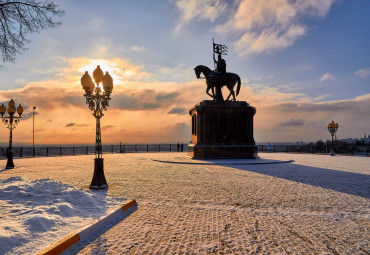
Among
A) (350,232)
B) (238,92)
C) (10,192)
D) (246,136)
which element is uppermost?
(238,92)

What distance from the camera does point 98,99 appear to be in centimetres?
1027

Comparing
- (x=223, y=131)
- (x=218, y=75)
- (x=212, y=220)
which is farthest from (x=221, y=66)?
(x=212, y=220)

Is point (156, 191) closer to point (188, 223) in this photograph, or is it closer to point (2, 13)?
point (188, 223)

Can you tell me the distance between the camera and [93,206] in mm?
6449

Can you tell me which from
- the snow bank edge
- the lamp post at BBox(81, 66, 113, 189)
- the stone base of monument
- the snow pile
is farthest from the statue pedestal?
the snow bank edge

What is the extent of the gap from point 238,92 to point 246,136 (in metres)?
4.61

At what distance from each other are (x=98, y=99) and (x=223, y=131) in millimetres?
16382

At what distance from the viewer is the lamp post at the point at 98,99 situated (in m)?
9.48

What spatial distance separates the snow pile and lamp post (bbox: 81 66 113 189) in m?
1.86

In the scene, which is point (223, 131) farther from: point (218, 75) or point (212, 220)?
point (212, 220)

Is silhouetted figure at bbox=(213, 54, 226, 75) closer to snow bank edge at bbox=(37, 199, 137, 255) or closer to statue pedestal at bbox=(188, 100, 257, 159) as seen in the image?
statue pedestal at bbox=(188, 100, 257, 159)

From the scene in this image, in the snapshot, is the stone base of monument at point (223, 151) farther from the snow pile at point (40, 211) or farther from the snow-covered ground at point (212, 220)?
the snow pile at point (40, 211)

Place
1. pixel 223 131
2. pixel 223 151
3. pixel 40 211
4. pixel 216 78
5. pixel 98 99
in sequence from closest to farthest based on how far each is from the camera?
pixel 40 211
pixel 98 99
pixel 223 151
pixel 223 131
pixel 216 78

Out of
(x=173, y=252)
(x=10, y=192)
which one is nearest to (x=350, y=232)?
(x=173, y=252)
